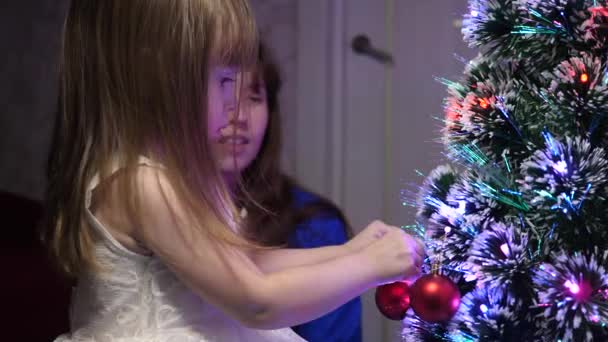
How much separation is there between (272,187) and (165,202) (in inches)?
19.9

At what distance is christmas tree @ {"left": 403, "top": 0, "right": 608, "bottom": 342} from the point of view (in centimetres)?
56

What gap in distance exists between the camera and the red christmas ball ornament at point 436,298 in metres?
0.61

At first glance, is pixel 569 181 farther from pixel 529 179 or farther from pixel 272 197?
pixel 272 197

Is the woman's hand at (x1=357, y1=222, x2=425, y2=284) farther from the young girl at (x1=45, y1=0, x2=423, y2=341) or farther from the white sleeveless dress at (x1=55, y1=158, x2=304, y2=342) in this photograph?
the white sleeveless dress at (x1=55, y1=158, x2=304, y2=342)

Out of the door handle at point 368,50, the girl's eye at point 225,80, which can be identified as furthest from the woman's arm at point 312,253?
the door handle at point 368,50

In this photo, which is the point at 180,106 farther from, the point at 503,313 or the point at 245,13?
the point at 503,313

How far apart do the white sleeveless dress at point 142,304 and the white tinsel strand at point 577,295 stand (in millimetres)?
403

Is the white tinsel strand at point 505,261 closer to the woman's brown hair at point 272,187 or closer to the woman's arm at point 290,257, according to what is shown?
the woman's arm at point 290,257

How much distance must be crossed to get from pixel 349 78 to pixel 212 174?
953mm

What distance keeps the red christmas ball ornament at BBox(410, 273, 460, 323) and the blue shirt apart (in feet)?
1.53

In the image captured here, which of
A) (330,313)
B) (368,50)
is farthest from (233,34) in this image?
(368,50)

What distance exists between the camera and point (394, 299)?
0.70 metres

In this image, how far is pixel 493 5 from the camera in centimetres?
64

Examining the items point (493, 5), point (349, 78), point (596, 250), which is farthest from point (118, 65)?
point (349, 78)
